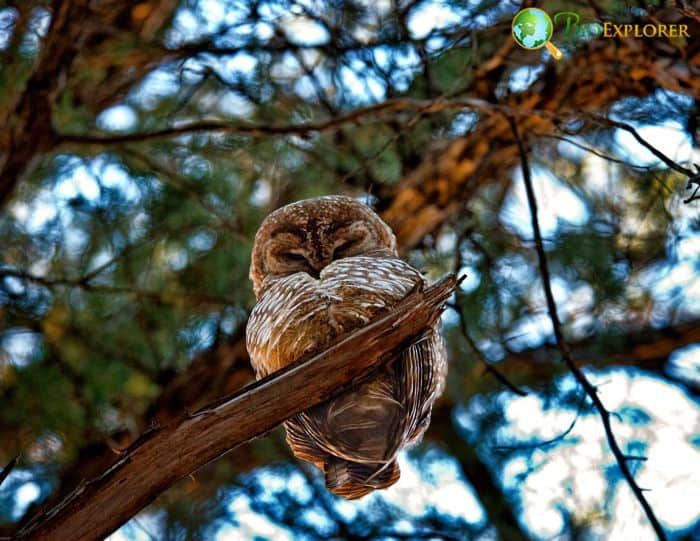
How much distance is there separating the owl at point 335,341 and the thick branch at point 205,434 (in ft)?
0.22

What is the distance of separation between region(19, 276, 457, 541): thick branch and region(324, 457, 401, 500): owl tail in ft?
0.88

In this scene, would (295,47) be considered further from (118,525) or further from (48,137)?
(118,525)

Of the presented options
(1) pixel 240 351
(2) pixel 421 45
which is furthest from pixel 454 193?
(1) pixel 240 351

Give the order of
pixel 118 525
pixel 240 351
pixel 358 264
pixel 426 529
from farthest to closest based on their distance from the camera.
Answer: pixel 426 529
pixel 240 351
pixel 358 264
pixel 118 525

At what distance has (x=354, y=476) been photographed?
2.08 metres

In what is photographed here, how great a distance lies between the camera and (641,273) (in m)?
4.34

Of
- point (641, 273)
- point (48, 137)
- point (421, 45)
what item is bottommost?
point (641, 273)

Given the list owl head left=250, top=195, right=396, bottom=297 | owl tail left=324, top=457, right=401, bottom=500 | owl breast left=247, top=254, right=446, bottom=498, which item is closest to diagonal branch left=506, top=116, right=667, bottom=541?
owl head left=250, top=195, right=396, bottom=297

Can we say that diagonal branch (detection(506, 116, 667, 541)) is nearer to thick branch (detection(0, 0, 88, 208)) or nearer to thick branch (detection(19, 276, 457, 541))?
thick branch (detection(19, 276, 457, 541))

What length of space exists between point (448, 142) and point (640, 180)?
924 mm

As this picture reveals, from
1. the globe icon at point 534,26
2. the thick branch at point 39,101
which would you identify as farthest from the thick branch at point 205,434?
the thick branch at point 39,101

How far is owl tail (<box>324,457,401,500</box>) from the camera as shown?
81.7 inches

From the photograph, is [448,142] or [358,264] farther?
[448,142]

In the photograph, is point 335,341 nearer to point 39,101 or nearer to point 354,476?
point 354,476
